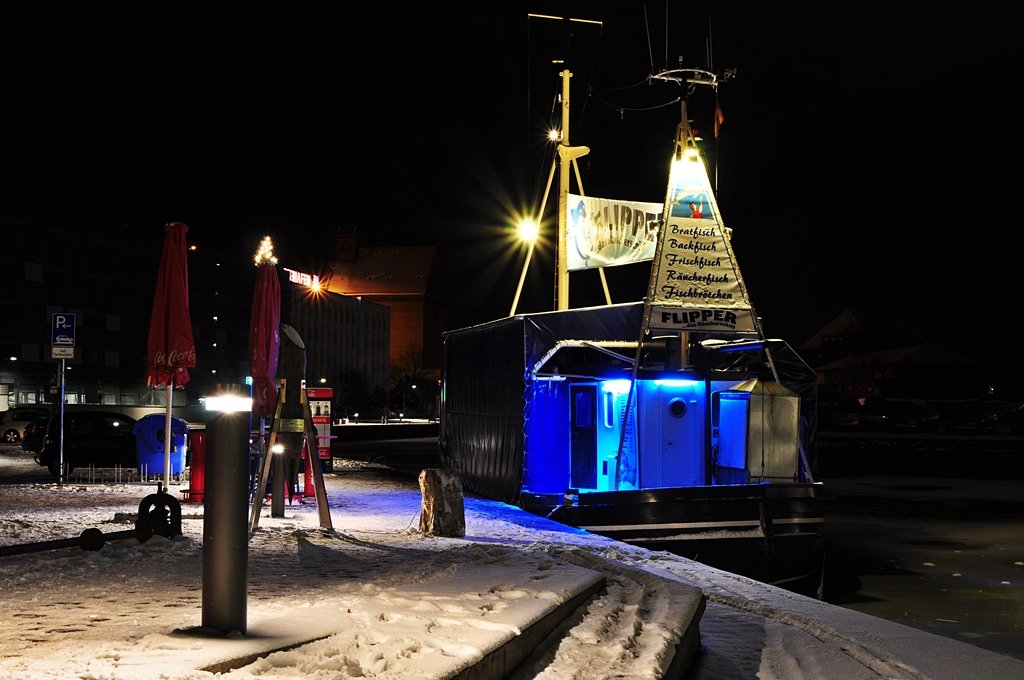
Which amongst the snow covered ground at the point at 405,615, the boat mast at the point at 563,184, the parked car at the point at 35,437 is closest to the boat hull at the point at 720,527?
the snow covered ground at the point at 405,615

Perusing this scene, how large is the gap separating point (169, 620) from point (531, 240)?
14.9 m

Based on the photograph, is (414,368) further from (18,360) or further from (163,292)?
(163,292)

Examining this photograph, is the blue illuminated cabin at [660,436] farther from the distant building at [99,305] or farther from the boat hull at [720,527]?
the distant building at [99,305]

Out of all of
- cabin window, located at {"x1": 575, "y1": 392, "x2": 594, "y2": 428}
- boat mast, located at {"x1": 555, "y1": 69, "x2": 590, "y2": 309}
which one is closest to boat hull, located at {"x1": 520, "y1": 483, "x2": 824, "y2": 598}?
cabin window, located at {"x1": 575, "y1": 392, "x2": 594, "y2": 428}

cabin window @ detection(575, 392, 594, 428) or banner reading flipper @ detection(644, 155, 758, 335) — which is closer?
banner reading flipper @ detection(644, 155, 758, 335)

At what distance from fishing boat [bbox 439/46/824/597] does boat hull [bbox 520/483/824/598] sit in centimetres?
2

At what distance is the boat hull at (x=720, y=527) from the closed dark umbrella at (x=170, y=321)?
7.38 meters

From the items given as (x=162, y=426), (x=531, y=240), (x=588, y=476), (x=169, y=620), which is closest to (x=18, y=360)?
(x=162, y=426)

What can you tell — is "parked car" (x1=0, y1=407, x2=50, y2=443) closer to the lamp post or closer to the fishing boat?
the fishing boat

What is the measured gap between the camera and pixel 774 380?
15.6 metres

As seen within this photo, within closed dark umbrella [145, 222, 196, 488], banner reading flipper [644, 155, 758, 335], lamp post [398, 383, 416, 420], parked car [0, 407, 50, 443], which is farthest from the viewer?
lamp post [398, 383, 416, 420]

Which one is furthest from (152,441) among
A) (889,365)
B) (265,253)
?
(889,365)

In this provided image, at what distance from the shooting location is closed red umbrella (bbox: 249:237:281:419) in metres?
14.1

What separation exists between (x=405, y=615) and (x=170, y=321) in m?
12.5
